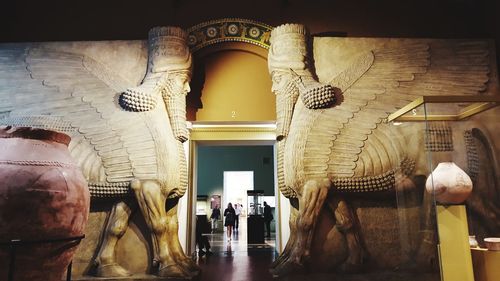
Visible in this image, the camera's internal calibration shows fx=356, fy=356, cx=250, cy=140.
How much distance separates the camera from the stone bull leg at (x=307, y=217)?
3910 mm

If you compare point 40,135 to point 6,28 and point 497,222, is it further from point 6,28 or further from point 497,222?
point 6,28

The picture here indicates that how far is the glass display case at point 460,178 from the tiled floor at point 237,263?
2048mm

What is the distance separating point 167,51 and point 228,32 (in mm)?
941

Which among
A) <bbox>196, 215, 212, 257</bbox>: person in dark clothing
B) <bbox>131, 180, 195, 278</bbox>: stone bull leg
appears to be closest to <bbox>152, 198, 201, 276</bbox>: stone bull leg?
<bbox>131, 180, 195, 278</bbox>: stone bull leg

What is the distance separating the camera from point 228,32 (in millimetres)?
4918

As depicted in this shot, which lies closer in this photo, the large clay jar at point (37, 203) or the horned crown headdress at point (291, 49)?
the large clay jar at point (37, 203)

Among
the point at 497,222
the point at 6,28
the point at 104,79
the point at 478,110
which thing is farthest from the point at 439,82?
the point at 6,28

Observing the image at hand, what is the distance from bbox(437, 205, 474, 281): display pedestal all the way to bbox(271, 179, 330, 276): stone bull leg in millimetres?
1480

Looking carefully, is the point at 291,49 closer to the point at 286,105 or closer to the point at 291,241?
the point at 286,105

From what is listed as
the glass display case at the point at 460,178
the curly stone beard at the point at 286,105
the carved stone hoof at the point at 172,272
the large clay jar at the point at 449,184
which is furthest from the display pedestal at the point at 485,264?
the carved stone hoof at the point at 172,272

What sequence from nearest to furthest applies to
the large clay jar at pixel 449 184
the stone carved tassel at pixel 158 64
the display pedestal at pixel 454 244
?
the display pedestal at pixel 454 244
the large clay jar at pixel 449 184
the stone carved tassel at pixel 158 64

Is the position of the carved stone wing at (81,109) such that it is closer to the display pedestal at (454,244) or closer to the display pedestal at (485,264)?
the display pedestal at (454,244)

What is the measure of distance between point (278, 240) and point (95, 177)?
110 inches

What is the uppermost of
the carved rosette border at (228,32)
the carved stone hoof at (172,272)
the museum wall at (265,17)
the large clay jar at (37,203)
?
the museum wall at (265,17)
